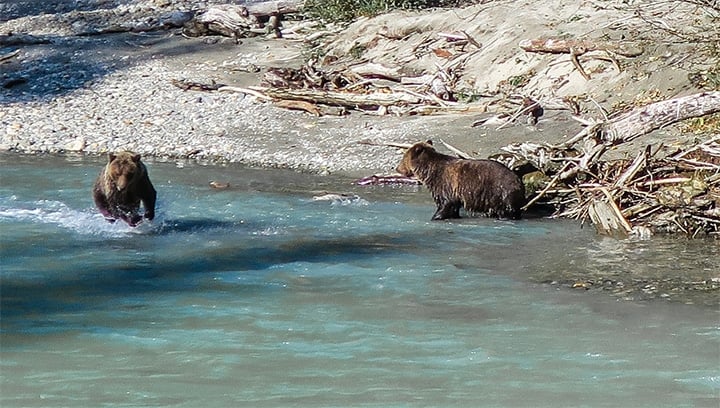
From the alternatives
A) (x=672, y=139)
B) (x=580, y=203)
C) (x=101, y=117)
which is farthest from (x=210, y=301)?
(x=101, y=117)

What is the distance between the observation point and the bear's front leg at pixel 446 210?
11734 millimetres

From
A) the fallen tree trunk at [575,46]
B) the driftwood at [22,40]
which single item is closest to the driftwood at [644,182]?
the fallen tree trunk at [575,46]

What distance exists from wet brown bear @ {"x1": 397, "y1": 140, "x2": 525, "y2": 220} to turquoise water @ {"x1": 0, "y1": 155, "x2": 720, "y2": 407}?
0.70ft

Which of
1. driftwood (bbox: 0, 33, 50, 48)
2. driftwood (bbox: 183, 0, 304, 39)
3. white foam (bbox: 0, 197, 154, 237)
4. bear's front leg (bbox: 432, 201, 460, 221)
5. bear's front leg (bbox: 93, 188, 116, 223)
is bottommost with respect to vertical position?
white foam (bbox: 0, 197, 154, 237)

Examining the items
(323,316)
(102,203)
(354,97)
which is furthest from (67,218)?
(354,97)

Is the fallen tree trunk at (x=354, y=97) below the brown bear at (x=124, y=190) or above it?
above

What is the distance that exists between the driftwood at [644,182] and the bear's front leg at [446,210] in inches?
29.4

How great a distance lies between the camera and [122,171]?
34.4ft

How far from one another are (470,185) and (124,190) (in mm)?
3331

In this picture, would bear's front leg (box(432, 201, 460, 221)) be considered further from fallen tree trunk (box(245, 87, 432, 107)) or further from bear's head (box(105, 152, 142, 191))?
fallen tree trunk (box(245, 87, 432, 107))

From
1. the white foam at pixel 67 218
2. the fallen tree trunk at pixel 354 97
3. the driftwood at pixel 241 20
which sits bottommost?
the white foam at pixel 67 218

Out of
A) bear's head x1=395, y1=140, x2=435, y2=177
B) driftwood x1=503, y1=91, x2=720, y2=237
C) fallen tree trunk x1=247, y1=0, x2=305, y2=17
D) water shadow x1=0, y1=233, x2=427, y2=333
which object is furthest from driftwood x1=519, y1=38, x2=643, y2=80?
fallen tree trunk x1=247, y1=0, x2=305, y2=17

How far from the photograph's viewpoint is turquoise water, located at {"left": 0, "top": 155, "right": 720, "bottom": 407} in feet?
21.1

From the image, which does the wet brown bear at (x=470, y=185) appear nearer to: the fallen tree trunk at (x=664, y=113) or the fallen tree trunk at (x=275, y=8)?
the fallen tree trunk at (x=664, y=113)
